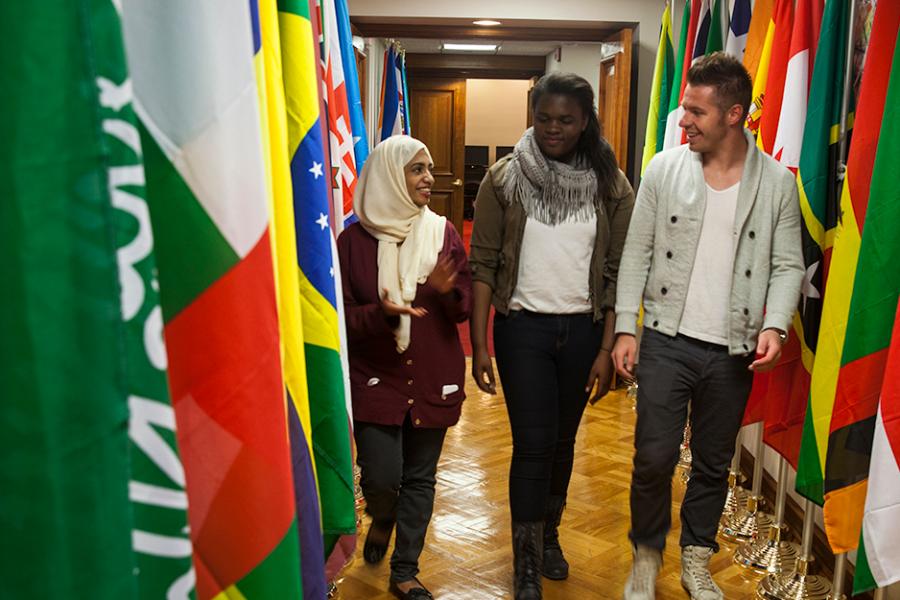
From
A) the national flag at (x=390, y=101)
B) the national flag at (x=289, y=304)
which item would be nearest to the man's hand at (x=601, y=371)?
the national flag at (x=289, y=304)

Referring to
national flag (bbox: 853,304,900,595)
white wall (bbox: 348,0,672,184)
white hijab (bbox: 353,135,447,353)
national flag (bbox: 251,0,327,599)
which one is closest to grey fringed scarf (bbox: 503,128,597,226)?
white hijab (bbox: 353,135,447,353)

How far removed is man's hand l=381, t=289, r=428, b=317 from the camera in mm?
2230

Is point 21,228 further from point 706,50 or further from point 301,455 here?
point 706,50

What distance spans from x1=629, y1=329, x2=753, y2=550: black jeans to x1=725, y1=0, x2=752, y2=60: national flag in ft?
5.60

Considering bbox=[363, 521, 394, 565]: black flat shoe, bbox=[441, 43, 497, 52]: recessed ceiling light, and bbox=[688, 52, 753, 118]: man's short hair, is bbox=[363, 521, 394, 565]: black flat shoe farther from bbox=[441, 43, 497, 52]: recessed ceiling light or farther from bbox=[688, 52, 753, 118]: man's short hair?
bbox=[441, 43, 497, 52]: recessed ceiling light

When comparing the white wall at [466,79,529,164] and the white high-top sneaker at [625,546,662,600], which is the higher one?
the white wall at [466,79,529,164]

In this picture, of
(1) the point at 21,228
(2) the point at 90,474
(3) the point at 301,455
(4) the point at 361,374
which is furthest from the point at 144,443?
(4) the point at 361,374

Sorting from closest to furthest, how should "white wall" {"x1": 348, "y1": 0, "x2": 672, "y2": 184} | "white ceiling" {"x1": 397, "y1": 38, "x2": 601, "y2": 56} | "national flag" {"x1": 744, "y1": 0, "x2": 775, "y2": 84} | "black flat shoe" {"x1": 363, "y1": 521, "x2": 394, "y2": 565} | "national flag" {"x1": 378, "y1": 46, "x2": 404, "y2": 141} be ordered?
1. "black flat shoe" {"x1": 363, "y1": 521, "x2": 394, "y2": 565}
2. "national flag" {"x1": 744, "y1": 0, "x2": 775, "y2": 84}
3. "white wall" {"x1": 348, "y1": 0, "x2": 672, "y2": 184}
4. "national flag" {"x1": 378, "y1": 46, "x2": 404, "y2": 141}
5. "white ceiling" {"x1": 397, "y1": 38, "x2": 601, "y2": 56}

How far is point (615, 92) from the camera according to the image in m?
5.77

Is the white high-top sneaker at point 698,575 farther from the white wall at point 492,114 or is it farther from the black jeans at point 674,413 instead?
the white wall at point 492,114

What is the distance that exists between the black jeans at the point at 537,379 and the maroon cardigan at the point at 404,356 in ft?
0.48

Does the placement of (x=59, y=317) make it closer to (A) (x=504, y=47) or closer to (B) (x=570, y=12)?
(B) (x=570, y=12)

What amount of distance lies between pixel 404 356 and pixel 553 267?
479 millimetres

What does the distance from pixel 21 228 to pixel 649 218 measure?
2142 millimetres
